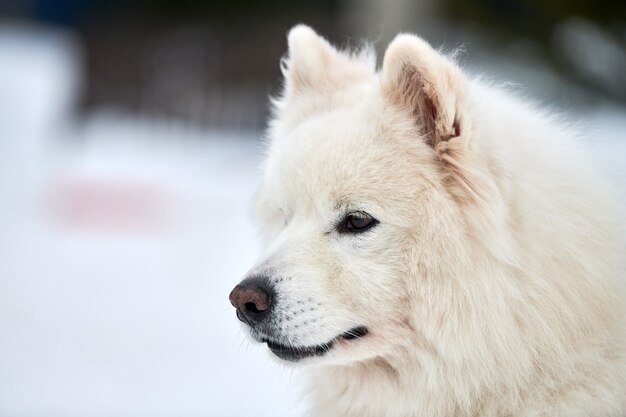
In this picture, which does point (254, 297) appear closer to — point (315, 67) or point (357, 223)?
point (357, 223)

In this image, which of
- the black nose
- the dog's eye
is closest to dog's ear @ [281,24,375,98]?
the dog's eye

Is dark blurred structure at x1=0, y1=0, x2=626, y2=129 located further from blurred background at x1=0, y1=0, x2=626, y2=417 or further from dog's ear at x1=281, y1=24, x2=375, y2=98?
dog's ear at x1=281, y1=24, x2=375, y2=98

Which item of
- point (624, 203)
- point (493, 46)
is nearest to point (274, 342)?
point (624, 203)

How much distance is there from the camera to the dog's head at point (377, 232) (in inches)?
120

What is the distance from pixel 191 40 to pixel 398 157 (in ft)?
38.7

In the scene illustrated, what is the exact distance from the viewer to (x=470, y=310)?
9.98 ft

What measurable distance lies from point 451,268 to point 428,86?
0.65m

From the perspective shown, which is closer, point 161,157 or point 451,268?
point 451,268

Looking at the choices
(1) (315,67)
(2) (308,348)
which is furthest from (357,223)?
(1) (315,67)

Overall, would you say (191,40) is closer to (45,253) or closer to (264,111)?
(264,111)

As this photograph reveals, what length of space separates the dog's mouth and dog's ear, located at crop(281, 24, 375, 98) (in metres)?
1.23

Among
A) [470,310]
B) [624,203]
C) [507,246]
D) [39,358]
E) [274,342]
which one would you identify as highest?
[624,203]

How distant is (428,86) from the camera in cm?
302

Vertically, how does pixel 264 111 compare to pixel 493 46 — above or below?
below
